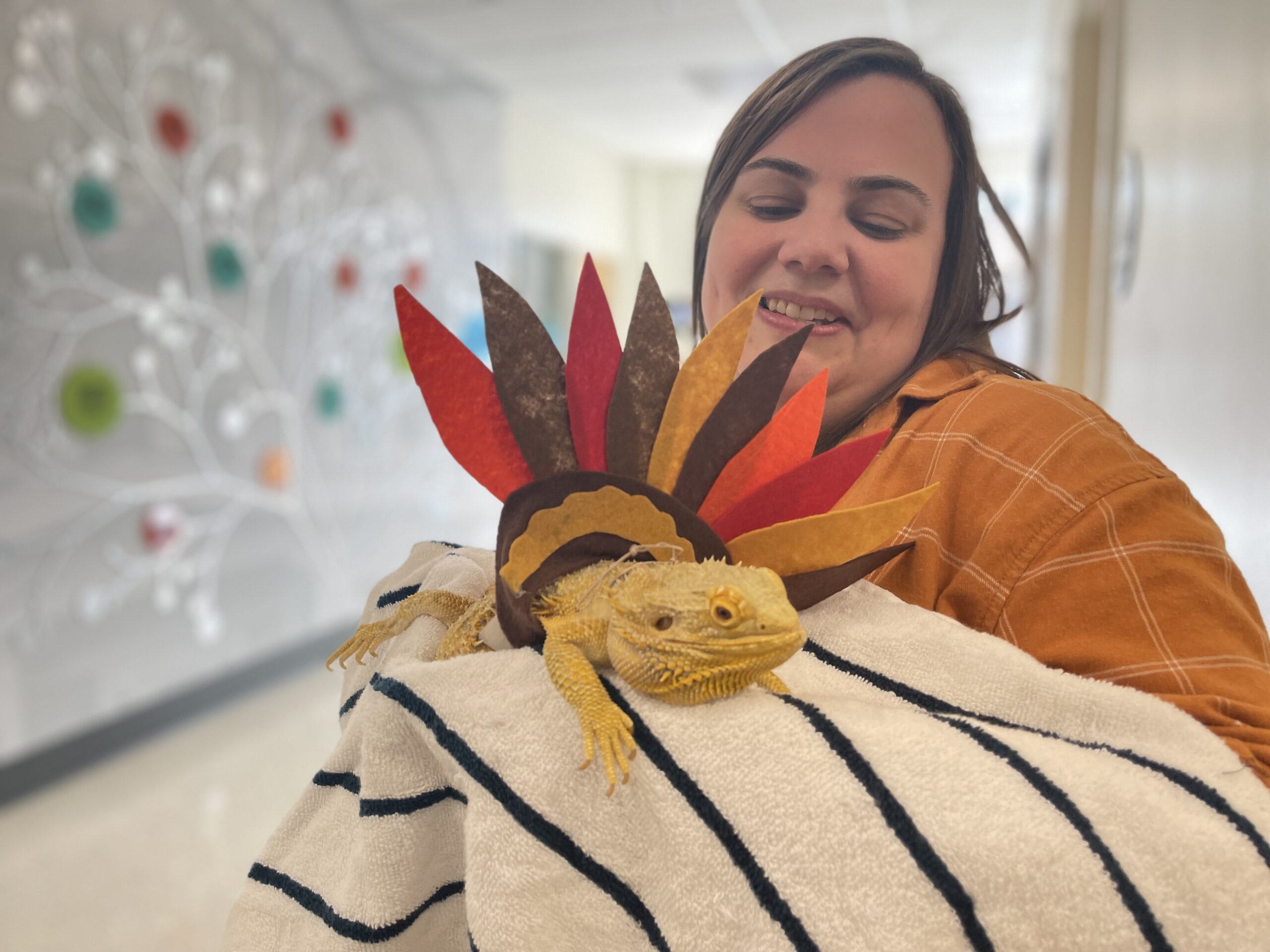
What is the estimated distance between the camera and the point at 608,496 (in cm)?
48

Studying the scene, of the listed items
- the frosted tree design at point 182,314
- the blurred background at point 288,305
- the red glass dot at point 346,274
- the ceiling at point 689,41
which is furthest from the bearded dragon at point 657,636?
the red glass dot at point 346,274

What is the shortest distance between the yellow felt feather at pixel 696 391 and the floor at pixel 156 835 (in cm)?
195

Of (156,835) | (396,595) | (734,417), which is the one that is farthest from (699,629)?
(156,835)

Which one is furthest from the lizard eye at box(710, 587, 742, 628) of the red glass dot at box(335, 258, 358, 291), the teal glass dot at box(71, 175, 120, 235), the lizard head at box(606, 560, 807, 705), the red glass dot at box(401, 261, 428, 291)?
the red glass dot at box(401, 261, 428, 291)

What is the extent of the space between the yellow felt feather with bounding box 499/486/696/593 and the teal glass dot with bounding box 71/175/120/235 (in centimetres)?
259

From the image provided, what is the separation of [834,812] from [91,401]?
8.89ft

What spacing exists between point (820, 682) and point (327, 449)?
335cm

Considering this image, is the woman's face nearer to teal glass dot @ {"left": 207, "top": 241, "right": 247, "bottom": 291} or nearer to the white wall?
the white wall

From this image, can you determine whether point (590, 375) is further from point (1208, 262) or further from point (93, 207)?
point (93, 207)

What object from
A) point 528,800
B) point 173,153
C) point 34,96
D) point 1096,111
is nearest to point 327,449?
point 173,153

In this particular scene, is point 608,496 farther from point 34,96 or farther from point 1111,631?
point 34,96

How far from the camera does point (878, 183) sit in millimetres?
594

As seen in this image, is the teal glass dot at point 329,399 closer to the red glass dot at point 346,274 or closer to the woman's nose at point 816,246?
the red glass dot at point 346,274

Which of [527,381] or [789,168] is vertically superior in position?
[789,168]
